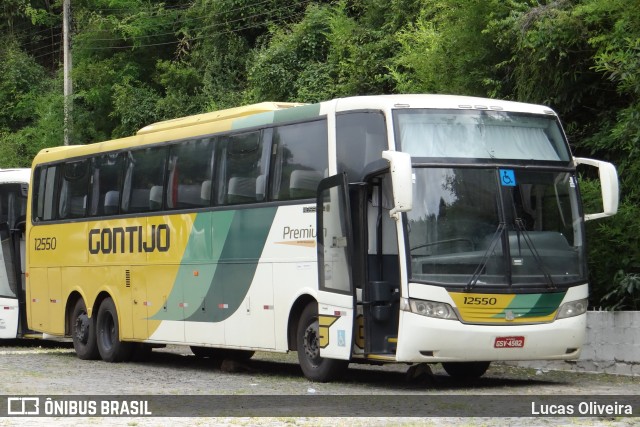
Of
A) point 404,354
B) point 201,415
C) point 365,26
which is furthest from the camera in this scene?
point 365,26

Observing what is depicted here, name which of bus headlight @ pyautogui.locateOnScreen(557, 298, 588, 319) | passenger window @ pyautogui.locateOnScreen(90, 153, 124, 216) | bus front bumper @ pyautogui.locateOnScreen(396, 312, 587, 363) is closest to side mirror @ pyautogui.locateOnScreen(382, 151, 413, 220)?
bus front bumper @ pyautogui.locateOnScreen(396, 312, 587, 363)

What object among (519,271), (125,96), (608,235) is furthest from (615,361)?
(125,96)

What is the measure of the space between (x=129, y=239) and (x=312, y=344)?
575cm

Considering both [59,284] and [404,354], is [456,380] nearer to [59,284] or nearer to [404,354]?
[404,354]

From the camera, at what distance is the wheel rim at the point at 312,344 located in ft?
53.3

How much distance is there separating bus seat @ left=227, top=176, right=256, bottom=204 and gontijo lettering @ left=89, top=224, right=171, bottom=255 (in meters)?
2.06

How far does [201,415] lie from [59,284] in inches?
474

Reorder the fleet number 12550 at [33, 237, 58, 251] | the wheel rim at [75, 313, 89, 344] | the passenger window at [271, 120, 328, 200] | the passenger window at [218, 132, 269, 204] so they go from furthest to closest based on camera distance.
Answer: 1. the fleet number 12550 at [33, 237, 58, 251]
2. the wheel rim at [75, 313, 89, 344]
3. the passenger window at [218, 132, 269, 204]
4. the passenger window at [271, 120, 328, 200]

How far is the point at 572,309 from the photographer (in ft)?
50.3

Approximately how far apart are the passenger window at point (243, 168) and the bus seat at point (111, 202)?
3.62m

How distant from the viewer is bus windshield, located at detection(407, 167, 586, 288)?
14.8m

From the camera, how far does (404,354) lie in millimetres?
14617

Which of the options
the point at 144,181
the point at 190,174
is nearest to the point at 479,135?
the point at 190,174

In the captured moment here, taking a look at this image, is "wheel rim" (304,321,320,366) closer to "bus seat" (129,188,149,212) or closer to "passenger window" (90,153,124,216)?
"bus seat" (129,188,149,212)
